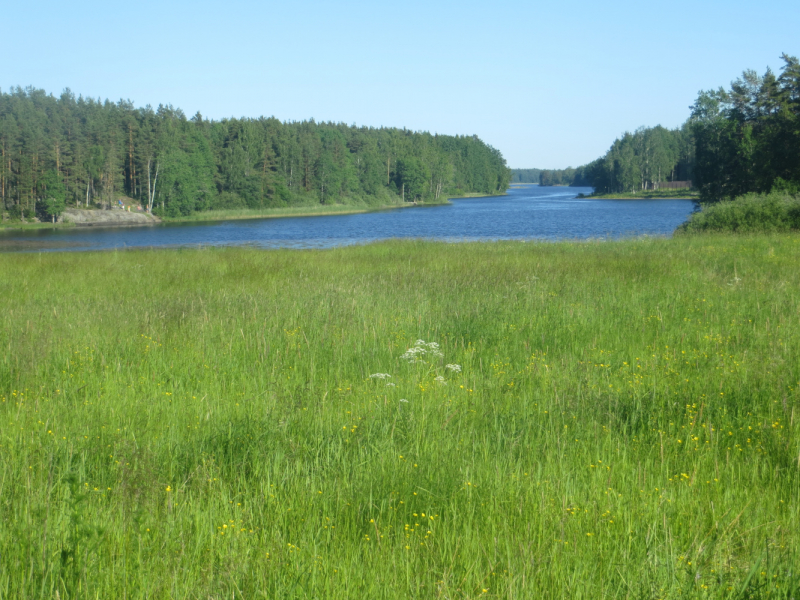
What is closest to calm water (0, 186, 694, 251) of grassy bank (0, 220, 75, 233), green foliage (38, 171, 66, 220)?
grassy bank (0, 220, 75, 233)

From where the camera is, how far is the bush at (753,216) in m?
23.8

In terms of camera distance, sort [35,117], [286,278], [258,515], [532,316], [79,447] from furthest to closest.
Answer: [35,117], [286,278], [532,316], [79,447], [258,515]

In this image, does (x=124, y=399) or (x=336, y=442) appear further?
(x=124, y=399)

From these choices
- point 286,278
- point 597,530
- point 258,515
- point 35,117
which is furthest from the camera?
point 35,117

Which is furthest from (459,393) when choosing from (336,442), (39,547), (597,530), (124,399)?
(39,547)

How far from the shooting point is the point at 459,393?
18.8 feet

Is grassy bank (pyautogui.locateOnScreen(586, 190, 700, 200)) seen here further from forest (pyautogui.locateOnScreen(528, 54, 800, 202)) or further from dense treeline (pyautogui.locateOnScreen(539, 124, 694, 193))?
forest (pyautogui.locateOnScreen(528, 54, 800, 202))

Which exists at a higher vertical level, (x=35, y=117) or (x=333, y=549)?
(x=35, y=117)

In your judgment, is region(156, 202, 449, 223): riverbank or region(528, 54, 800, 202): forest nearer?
region(528, 54, 800, 202): forest

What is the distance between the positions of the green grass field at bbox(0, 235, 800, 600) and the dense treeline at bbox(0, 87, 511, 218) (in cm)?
7293

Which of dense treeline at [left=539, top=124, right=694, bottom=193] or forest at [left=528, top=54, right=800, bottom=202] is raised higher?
dense treeline at [left=539, top=124, right=694, bottom=193]

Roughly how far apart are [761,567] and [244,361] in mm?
5465

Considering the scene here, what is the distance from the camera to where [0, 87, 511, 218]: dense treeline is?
73.8 meters

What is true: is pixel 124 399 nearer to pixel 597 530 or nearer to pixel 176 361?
pixel 176 361
